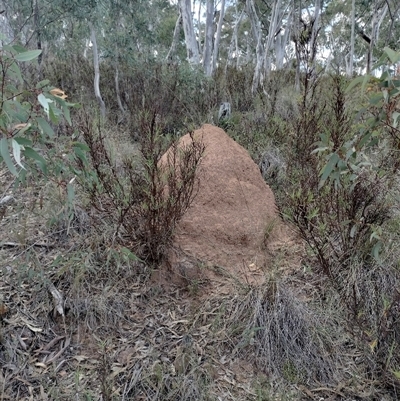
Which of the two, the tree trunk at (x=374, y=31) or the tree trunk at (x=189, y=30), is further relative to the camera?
the tree trunk at (x=189, y=30)

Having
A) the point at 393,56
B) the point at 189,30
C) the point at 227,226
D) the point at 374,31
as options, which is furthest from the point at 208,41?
the point at 393,56

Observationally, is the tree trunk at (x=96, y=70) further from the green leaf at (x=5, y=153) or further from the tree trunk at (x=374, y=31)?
the green leaf at (x=5, y=153)

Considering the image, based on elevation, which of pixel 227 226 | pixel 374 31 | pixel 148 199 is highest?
pixel 374 31

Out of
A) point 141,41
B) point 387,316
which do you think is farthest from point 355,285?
point 141,41

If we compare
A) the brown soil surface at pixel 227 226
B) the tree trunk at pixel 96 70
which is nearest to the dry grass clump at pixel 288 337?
the brown soil surface at pixel 227 226

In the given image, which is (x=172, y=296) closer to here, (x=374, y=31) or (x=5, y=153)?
(x=5, y=153)

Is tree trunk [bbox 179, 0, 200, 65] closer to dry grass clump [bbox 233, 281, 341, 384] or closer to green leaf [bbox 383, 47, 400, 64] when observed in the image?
dry grass clump [bbox 233, 281, 341, 384]

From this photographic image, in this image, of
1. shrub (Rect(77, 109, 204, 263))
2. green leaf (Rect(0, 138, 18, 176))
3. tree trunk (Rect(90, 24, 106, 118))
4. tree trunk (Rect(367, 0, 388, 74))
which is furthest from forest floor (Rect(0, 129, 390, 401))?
tree trunk (Rect(367, 0, 388, 74))

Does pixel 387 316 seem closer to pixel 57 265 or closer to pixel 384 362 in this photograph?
pixel 384 362

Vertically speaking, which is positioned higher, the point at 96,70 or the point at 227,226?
the point at 96,70

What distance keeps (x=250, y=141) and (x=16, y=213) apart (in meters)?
2.49

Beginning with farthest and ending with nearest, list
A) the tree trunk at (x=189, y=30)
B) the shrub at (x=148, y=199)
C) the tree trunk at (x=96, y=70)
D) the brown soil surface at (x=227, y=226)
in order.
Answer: the tree trunk at (x=189, y=30), the tree trunk at (x=96, y=70), the brown soil surface at (x=227, y=226), the shrub at (x=148, y=199)

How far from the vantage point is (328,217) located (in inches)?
102

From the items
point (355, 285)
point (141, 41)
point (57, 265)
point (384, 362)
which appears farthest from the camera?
point (141, 41)
